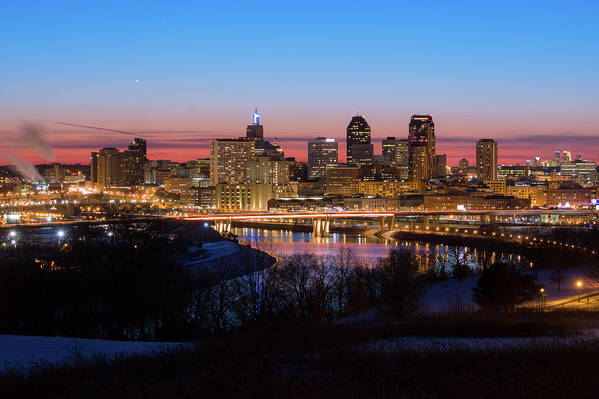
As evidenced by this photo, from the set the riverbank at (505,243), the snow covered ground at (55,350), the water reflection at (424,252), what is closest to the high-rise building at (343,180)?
the riverbank at (505,243)

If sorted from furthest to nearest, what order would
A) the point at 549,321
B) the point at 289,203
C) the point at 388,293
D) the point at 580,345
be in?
the point at 289,203 < the point at 388,293 < the point at 549,321 < the point at 580,345

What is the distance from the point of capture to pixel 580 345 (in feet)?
26.3

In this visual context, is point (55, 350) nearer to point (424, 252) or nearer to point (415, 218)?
point (424, 252)

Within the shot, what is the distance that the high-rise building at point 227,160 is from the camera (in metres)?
168

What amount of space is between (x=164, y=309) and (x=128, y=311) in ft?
3.14

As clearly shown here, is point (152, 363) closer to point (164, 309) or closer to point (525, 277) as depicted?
Answer: point (164, 309)

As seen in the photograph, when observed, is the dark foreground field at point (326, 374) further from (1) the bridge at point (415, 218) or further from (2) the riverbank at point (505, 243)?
(1) the bridge at point (415, 218)

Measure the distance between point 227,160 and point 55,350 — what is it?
161528 millimetres

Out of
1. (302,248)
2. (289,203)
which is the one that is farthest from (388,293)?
(289,203)

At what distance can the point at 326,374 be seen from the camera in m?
6.74

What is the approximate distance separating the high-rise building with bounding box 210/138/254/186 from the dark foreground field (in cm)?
15951

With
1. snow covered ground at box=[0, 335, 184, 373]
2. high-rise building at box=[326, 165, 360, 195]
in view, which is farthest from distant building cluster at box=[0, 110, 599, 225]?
snow covered ground at box=[0, 335, 184, 373]

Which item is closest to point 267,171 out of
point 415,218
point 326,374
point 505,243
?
point 415,218

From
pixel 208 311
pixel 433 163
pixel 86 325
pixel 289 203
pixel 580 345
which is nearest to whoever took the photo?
pixel 580 345
